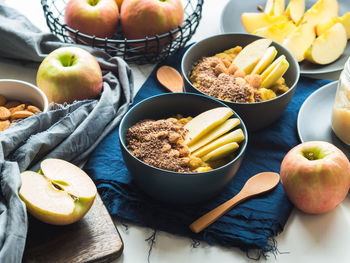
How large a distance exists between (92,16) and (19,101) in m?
0.28

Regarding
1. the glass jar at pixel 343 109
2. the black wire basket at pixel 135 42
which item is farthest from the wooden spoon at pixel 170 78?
the glass jar at pixel 343 109

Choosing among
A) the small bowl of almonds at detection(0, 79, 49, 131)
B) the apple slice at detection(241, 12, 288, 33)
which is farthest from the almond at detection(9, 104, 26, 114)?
the apple slice at detection(241, 12, 288, 33)

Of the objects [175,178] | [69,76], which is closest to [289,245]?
[175,178]

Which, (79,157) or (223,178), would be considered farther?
(79,157)

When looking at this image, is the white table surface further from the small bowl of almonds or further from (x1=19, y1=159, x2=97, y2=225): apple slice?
the small bowl of almonds

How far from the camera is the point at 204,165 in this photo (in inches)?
33.0

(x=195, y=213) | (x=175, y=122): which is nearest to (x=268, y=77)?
(x=175, y=122)

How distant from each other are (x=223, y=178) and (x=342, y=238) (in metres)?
0.25

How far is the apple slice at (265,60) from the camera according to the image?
1022 mm

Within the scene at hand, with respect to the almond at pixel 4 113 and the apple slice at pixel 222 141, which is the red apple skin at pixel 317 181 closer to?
the apple slice at pixel 222 141

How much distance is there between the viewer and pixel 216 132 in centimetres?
87

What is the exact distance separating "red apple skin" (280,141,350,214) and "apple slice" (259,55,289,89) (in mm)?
214

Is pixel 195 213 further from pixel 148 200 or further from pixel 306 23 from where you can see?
pixel 306 23

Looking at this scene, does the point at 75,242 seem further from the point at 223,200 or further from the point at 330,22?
the point at 330,22
